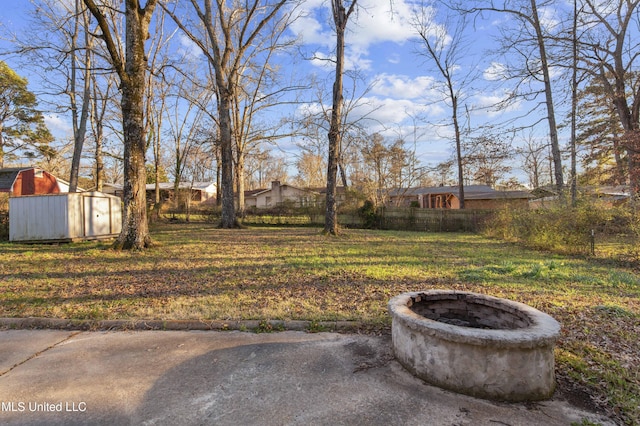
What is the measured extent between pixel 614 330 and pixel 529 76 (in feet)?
43.9

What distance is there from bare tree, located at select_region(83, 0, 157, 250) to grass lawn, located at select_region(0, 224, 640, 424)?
0.88 metres

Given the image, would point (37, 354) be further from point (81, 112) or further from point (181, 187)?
point (181, 187)

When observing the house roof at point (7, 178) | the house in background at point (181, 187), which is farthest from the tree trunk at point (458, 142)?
the house roof at point (7, 178)

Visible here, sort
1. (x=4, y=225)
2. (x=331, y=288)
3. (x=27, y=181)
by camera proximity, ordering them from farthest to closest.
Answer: (x=27, y=181), (x=4, y=225), (x=331, y=288)

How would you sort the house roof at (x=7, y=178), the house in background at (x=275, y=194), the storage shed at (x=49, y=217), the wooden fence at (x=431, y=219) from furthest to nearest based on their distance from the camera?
the house in background at (x=275, y=194) < the house roof at (x=7, y=178) < the wooden fence at (x=431, y=219) < the storage shed at (x=49, y=217)

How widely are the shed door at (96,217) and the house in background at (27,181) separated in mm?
15224

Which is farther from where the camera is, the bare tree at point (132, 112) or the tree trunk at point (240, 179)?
the tree trunk at point (240, 179)

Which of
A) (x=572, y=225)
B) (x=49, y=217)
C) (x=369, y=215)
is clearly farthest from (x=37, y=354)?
(x=369, y=215)

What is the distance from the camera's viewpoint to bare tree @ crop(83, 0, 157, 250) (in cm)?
862

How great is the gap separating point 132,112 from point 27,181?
2672cm

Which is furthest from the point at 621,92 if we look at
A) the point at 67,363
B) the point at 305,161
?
the point at 305,161

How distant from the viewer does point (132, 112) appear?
8.63 metres

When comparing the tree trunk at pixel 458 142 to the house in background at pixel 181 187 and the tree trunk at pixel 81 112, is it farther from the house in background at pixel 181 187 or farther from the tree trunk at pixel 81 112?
the house in background at pixel 181 187

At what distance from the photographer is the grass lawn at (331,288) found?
3.11 metres
